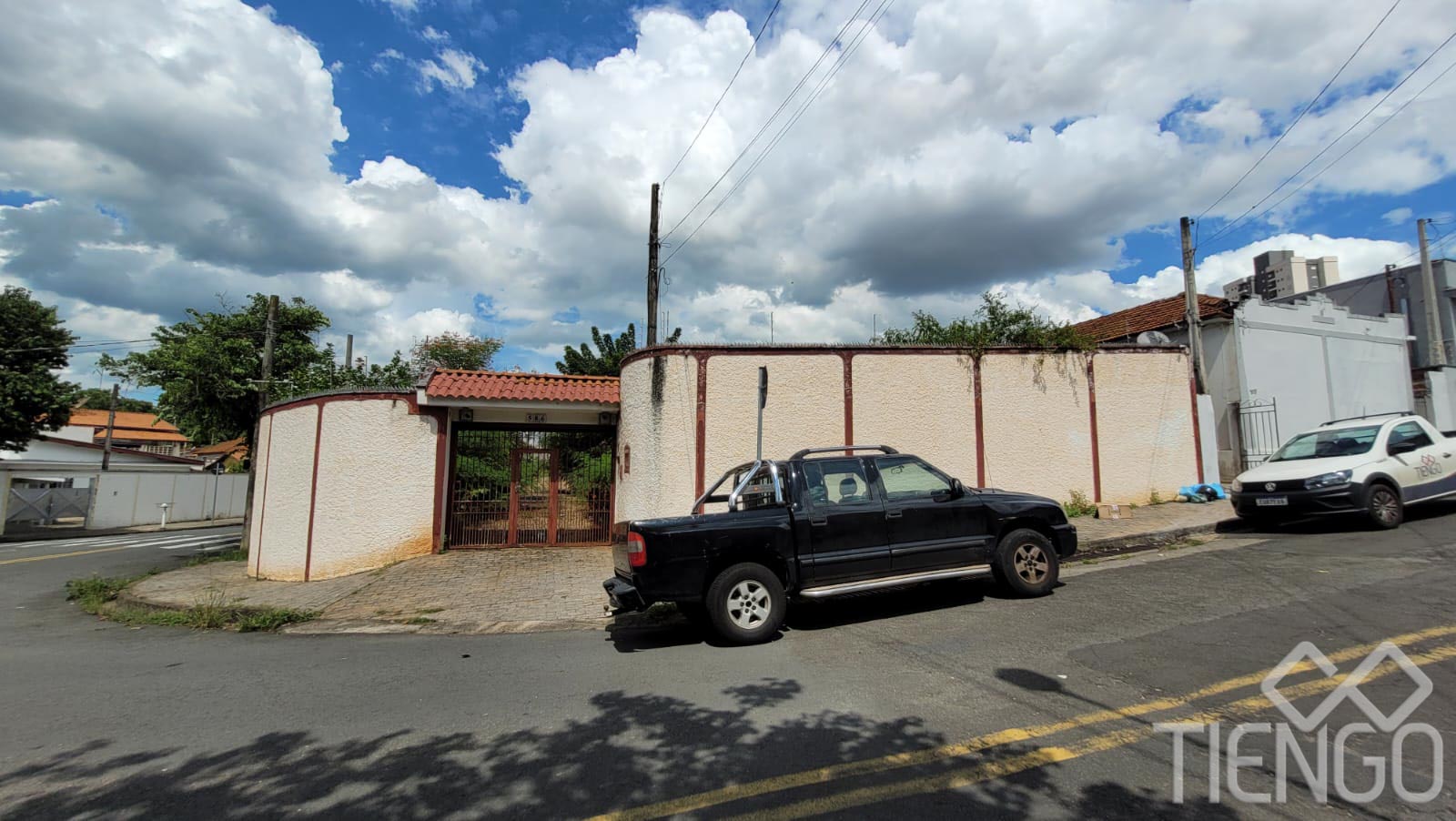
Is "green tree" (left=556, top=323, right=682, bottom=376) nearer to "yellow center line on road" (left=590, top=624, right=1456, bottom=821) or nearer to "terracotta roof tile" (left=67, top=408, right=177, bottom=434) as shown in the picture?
"yellow center line on road" (left=590, top=624, right=1456, bottom=821)

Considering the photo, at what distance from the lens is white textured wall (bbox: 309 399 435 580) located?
11.5m

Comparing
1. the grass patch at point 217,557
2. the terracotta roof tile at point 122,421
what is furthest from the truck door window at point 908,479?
the terracotta roof tile at point 122,421

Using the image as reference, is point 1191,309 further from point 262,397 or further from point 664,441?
point 262,397

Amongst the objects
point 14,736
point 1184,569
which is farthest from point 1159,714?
point 14,736

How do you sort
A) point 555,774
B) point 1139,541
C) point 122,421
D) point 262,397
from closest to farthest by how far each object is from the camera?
point 555,774
point 1139,541
point 262,397
point 122,421

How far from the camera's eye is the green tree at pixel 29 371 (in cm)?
2356

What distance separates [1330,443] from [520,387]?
13327mm

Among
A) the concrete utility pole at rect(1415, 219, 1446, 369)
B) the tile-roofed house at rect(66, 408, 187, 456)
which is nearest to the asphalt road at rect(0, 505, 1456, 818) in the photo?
the concrete utility pole at rect(1415, 219, 1446, 369)

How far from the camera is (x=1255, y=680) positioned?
410 centimetres

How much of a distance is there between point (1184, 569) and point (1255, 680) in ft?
12.7

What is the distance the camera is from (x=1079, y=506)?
12.0 metres

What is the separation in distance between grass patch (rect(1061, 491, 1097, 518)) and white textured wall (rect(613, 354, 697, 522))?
7.00m

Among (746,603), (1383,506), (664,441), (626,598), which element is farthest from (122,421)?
(1383,506)

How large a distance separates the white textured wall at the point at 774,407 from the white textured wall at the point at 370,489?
5.33 metres
